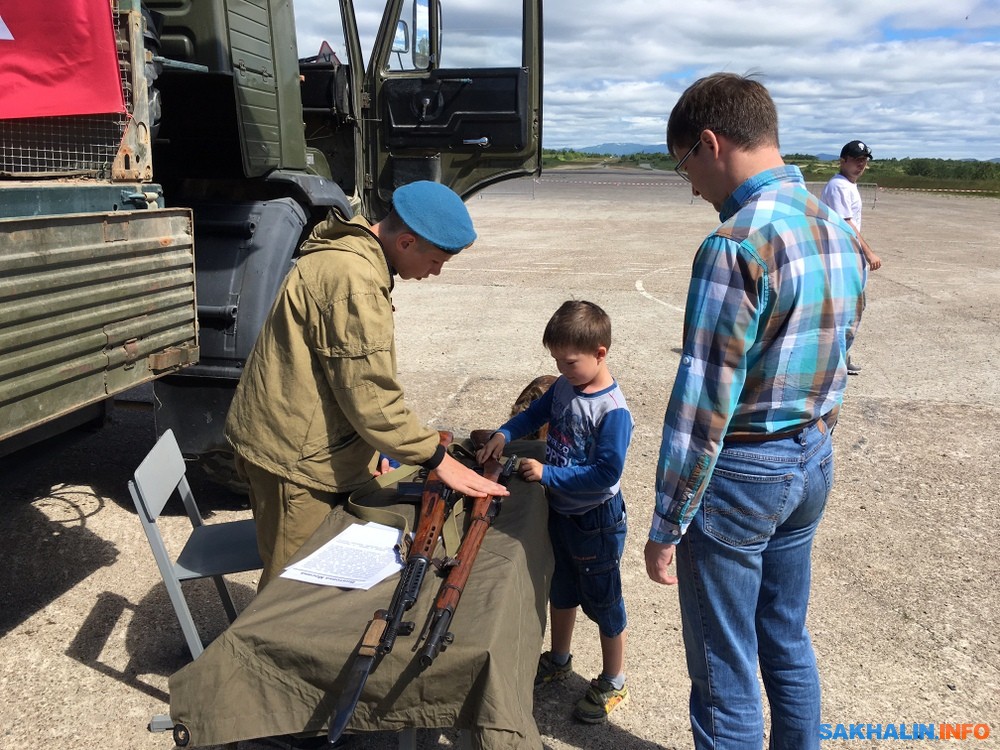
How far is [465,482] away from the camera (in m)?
2.20

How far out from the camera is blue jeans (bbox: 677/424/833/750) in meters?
1.92

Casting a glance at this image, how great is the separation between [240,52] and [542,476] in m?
2.45

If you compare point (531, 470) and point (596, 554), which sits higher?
point (531, 470)

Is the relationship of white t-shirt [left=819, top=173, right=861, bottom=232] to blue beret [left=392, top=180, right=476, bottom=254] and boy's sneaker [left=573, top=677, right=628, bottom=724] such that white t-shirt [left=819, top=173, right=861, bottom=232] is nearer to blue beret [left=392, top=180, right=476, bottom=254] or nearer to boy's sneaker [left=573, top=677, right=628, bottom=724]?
boy's sneaker [left=573, top=677, right=628, bottom=724]

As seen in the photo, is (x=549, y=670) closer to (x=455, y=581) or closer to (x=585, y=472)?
(x=585, y=472)

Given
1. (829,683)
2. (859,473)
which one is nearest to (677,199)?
(859,473)

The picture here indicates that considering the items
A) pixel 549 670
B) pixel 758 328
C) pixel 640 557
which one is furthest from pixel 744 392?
pixel 640 557

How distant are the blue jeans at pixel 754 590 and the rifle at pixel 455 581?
1.57 ft

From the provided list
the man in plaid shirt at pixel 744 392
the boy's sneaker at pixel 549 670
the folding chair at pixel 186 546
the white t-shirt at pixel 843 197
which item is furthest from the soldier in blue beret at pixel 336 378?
the white t-shirt at pixel 843 197

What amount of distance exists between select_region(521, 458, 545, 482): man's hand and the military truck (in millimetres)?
1354

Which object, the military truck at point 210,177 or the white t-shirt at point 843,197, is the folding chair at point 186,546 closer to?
the military truck at point 210,177

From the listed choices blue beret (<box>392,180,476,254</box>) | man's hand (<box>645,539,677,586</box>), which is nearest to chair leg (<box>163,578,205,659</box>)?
blue beret (<box>392,180,476,254</box>)

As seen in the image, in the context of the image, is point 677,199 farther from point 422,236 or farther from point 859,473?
point 422,236

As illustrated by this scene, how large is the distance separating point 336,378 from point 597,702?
1383 millimetres
